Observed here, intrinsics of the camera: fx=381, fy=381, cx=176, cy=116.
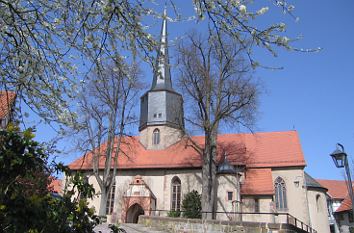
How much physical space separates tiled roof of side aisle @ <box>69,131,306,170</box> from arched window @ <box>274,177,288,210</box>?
123 cm

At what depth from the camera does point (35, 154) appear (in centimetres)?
335

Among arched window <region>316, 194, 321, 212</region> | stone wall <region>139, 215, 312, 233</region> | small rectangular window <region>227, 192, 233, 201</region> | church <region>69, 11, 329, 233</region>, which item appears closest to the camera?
stone wall <region>139, 215, 312, 233</region>

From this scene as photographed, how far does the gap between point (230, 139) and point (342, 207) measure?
21059 mm

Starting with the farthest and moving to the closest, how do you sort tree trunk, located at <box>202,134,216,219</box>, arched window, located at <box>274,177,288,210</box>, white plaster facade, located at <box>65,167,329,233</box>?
arched window, located at <box>274,177,288,210</box> < white plaster facade, located at <box>65,167,329,233</box> < tree trunk, located at <box>202,134,216,219</box>

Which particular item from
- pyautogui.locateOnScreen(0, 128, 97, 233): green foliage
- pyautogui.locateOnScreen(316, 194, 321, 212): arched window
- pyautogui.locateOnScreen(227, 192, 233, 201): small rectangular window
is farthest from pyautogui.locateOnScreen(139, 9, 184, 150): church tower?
pyautogui.locateOnScreen(0, 128, 97, 233): green foliage

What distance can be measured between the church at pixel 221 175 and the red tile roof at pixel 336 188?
99.0 feet

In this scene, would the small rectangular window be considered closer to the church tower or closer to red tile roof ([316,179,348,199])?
the church tower

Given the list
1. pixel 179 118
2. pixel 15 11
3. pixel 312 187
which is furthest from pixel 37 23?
pixel 312 187

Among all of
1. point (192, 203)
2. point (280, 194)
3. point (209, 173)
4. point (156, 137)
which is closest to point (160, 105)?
point (156, 137)

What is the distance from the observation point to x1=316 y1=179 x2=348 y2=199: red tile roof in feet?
183

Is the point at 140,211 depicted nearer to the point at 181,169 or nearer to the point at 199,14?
the point at 181,169

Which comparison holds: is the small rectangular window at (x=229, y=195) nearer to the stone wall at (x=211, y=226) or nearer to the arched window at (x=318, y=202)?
the arched window at (x=318, y=202)

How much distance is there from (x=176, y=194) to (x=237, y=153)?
568 centimetres

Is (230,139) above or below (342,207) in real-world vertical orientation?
above
